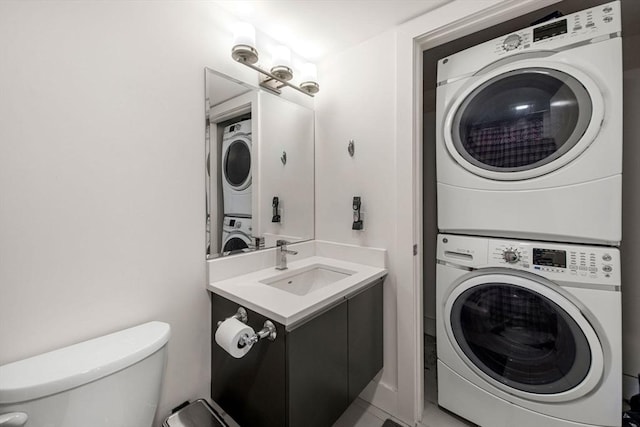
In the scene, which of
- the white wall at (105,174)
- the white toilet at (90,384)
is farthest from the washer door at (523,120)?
the white toilet at (90,384)

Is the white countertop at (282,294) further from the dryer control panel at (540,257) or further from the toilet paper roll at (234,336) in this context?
the dryer control panel at (540,257)

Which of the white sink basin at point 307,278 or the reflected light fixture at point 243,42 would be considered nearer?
the reflected light fixture at point 243,42

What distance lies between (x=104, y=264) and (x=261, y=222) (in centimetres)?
75

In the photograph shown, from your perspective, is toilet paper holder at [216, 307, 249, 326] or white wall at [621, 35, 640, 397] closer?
toilet paper holder at [216, 307, 249, 326]

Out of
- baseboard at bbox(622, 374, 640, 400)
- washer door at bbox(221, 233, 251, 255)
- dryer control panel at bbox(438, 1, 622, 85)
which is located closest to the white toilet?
washer door at bbox(221, 233, 251, 255)

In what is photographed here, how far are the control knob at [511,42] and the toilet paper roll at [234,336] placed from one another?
5.53 ft

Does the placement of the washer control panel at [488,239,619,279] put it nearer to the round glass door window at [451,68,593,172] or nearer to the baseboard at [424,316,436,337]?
the round glass door window at [451,68,593,172]

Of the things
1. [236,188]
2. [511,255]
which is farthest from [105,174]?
[511,255]

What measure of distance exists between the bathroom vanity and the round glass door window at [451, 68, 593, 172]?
2.83ft

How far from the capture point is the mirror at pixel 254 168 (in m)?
1.30

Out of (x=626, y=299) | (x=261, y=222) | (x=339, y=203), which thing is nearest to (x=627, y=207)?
(x=626, y=299)

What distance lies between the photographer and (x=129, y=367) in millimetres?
831

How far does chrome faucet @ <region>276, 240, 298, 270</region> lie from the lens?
1531 millimetres

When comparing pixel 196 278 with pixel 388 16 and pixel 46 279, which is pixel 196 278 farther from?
pixel 388 16
